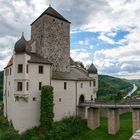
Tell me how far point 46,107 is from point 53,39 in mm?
13690

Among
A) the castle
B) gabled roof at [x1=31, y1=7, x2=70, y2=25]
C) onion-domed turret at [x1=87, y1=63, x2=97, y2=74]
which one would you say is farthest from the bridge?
gabled roof at [x1=31, y1=7, x2=70, y2=25]

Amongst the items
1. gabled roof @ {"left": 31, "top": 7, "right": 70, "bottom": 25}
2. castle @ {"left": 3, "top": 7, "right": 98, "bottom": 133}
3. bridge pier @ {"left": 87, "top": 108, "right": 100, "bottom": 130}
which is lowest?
bridge pier @ {"left": 87, "top": 108, "right": 100, "bottom": 130}

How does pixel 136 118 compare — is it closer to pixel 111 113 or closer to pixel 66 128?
pixel 111 113

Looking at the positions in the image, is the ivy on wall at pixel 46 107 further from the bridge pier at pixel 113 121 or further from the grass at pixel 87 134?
the bridge pier at pixel 113 121

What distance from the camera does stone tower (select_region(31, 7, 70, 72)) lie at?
46594 mm

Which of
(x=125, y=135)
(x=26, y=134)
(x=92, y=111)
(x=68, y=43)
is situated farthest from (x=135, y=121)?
(x=68, y=43)

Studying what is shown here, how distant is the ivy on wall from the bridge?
747 centimetres

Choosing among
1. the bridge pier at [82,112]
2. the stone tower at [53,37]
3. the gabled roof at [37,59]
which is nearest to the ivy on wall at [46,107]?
the gabled roof at [37,59]

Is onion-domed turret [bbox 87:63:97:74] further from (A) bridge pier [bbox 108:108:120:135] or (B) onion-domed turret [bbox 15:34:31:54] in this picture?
(B) onion-domed turret [bbox 15:34:31:54]

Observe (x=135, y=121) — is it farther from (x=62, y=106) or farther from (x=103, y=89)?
(x=103, y=89)

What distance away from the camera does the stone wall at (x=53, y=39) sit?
46531 millimetres

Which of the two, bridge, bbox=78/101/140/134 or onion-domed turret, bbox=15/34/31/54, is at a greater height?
onion-domed turret, bbox=15/34/31/54

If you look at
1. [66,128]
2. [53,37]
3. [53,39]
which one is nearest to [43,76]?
[53,39]

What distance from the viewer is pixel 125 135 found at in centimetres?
3894
